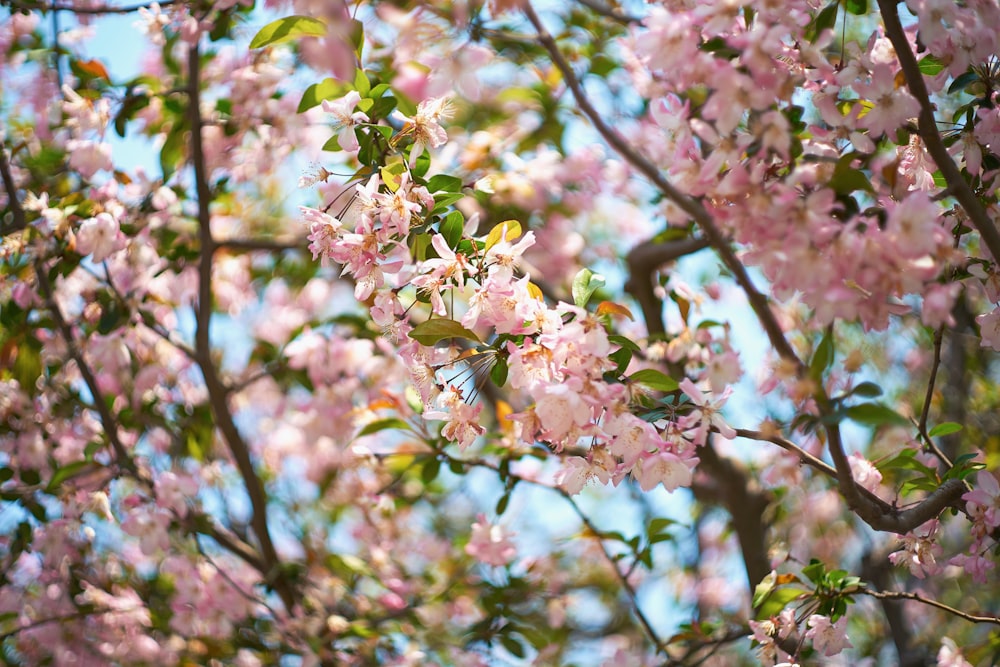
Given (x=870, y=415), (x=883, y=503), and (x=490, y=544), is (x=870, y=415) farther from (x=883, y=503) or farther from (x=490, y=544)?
(x=490, y=544)

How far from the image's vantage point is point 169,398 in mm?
2346

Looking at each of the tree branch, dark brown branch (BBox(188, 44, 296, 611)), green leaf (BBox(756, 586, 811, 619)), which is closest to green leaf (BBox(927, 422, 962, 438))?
green leaf (BBox(756, 586, 811, 619))

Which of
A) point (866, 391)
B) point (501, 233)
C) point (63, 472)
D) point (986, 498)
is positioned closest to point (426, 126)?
point (501, 233)

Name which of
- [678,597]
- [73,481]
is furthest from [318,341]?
[678,597]

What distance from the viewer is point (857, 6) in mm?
1160

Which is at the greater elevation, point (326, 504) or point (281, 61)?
point (281, 61)

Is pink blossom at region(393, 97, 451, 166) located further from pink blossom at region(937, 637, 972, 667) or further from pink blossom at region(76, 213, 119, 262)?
pink blossom at region(937, 637, 972, 667)

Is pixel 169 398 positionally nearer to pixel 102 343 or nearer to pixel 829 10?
pixel 102 343

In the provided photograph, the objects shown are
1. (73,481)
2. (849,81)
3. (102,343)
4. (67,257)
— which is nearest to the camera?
(849,81)

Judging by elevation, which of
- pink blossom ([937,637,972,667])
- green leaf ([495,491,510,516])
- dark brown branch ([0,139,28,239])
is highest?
dark brown branch ([0,139,28,239])

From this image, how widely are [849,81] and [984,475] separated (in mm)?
560

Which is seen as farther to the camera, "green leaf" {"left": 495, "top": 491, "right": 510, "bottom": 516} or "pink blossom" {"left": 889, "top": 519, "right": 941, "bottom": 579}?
"green leaf" {"left": 495, "top": 491, "right": 510, "bottom": 516}

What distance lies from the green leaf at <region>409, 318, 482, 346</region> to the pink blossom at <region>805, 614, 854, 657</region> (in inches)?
26.5

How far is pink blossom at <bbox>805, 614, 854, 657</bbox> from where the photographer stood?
1.22m
